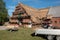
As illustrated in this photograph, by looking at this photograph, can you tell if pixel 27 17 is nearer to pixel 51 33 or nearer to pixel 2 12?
pixel 51 33

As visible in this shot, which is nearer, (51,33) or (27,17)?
(51,33)

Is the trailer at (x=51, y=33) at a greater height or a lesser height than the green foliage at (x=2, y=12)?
lesser

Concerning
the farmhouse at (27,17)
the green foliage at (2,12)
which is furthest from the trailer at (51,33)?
the green foliage at (2,12)

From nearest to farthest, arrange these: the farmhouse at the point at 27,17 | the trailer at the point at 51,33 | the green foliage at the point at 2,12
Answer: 1. the trailer at the point at 51,33
2. the farmhouse at the point at 27,17
3. the green foliage at the point at 2,12

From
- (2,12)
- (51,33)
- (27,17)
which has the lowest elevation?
(51,33)

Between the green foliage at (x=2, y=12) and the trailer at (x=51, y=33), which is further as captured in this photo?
the green foliage at (x=2, y=12)

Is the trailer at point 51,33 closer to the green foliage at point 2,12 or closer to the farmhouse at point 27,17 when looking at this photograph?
the farmhouse at point 27,17

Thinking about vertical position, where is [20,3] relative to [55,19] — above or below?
above

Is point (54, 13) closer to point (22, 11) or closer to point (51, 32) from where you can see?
point (22, 11)

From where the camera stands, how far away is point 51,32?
21.3 m

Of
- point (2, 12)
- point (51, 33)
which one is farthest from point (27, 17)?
point (2, 12)

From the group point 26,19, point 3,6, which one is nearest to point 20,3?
point 26,19

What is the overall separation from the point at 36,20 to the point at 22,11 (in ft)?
15.9

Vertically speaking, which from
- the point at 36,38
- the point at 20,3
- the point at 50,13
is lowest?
the point at 36,38
